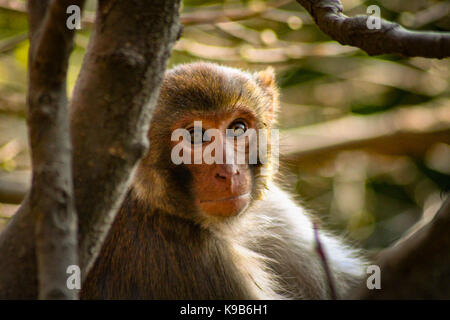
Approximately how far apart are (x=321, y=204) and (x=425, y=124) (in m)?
2.20

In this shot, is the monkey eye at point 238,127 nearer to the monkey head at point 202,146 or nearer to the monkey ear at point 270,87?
the monkey head at point 202,146

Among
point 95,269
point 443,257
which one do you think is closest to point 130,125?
point 443,257

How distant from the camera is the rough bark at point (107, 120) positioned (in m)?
2.15

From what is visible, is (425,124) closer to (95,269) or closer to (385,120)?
(385,120)

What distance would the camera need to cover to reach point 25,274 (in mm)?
2188

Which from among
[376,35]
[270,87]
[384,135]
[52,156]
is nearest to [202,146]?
[270,87]

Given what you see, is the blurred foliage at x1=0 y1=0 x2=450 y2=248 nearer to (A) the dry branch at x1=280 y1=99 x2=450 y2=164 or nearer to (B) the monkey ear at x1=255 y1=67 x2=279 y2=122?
(A) the dry branch at x1=280 y1=99 x2=450 y2=164

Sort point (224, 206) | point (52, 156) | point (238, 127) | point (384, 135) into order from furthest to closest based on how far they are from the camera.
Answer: point (384, 135) < point (238, 127) < point (224, 206) < point (52, 156)

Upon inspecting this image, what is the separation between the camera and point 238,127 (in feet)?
15.0

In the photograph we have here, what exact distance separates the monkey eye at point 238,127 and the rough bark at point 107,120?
2.26 metres

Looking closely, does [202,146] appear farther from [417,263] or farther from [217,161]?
[417,263]

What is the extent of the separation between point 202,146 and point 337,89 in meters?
5.59

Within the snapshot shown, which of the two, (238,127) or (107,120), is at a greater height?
(238,127)

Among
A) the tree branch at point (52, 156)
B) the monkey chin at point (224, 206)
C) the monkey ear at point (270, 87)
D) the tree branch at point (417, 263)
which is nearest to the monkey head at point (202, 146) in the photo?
the monkey chin at point (224, 206)
